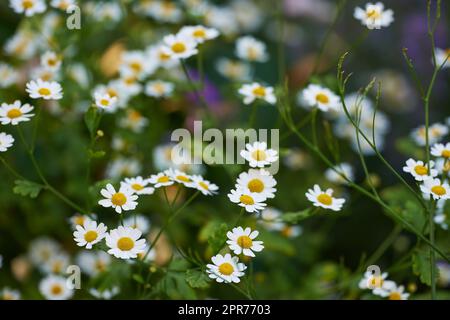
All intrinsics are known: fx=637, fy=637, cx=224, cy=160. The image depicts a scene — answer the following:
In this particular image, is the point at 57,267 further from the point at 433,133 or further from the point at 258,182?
the point at 433,133

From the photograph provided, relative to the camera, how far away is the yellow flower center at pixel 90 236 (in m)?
0.82

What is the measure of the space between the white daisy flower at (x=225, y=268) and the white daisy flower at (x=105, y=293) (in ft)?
0.80

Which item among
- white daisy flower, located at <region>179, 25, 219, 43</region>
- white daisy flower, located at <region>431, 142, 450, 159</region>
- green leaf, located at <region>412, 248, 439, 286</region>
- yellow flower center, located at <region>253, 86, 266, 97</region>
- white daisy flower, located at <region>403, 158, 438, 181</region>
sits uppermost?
white daisy flower, located at <region>179, 25, 219, 43</region>

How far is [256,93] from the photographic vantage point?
109cm

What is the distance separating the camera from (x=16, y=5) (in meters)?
1.10

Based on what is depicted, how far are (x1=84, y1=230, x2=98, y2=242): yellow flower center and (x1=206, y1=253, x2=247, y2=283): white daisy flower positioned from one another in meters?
0.15

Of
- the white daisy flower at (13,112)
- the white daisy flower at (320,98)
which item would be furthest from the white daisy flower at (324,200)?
the white daisy flower at (13,112)

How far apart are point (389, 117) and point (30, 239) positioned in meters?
1.11

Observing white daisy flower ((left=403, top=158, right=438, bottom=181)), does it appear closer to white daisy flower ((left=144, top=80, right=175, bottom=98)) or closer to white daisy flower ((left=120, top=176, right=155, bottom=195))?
white daisy flower ((left=120, top=176, right=155, bottom=195))

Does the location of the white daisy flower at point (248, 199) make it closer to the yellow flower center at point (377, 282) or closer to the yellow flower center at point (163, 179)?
the yellow flower center at point (163, 179)

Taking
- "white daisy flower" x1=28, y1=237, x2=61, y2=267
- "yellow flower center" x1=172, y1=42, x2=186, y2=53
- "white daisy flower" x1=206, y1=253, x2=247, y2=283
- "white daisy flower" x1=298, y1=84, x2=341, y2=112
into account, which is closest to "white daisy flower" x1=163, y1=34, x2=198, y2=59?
"yellow flower center" x1=172, y1=42, x2=186, y2=53

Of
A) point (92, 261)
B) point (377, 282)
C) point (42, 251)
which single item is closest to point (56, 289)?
point (92, 261)

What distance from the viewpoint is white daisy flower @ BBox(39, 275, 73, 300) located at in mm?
1124

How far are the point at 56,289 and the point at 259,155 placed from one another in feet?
1.59
